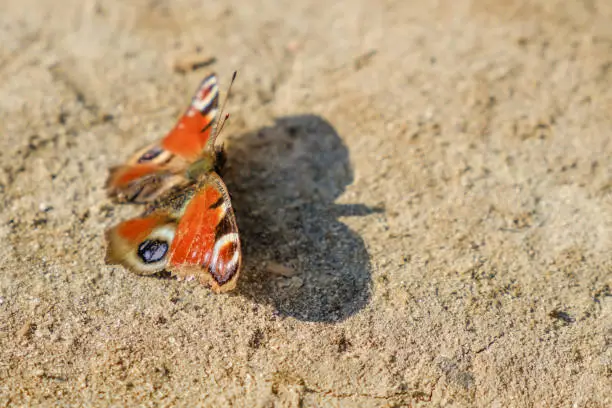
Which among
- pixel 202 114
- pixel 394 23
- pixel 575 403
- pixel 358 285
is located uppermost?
pixel 202 114

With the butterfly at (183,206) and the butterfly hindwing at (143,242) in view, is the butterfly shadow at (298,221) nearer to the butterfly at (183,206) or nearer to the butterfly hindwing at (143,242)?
the butterfly at (183,206)

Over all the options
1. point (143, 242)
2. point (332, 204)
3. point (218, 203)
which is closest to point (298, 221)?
point (332, 204)

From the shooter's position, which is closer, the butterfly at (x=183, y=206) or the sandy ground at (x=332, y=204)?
the sandy ground at (x=332, y=204)

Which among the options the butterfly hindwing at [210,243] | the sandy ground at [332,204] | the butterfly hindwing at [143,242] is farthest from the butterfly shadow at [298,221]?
the butterfly hindwing at [143,242]

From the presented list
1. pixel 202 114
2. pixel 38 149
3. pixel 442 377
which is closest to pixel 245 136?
pixel 202 114

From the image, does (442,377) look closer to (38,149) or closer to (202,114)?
(202,114)

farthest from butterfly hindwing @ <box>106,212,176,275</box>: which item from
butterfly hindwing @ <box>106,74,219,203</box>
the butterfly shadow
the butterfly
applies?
the butterfly shadow
